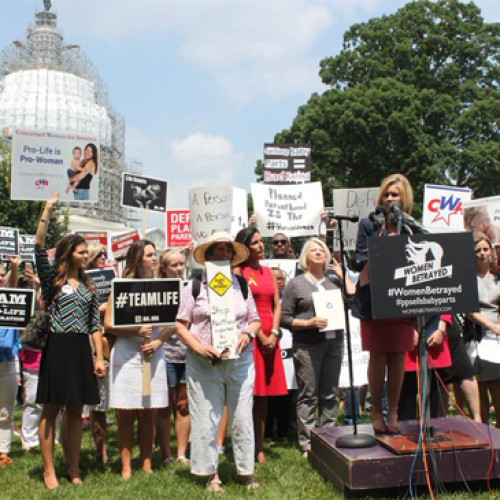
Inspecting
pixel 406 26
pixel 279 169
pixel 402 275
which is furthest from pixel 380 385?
pixel 406 26

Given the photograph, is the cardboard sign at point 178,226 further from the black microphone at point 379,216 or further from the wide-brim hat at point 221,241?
the black microphone at point 379,216

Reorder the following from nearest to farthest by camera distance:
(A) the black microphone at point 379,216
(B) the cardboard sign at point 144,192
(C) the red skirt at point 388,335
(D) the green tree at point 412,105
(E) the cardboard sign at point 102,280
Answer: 1. (A) the black microphone at point 379,216
2. (C) the red skirt at point 388,335
3. (E) the cardboard sign at point 102,280
4. (B) the cardboard sign at point 144,192
5. (D) the green tree at point 412,105

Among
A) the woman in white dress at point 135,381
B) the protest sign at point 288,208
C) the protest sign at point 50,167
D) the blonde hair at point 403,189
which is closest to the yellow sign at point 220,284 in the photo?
the woman in white dress at point 135,381

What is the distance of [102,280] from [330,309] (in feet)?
9.08

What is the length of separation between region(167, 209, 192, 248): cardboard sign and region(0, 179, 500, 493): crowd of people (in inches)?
228

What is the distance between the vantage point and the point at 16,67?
3792 inches

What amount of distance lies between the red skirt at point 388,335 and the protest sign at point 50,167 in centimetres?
569

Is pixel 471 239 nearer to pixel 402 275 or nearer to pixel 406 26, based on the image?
pixel 402 275

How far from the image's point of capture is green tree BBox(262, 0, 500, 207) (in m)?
35.0

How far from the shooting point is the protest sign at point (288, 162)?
15.8 metres

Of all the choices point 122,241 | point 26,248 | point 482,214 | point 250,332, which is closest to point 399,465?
point 250,332

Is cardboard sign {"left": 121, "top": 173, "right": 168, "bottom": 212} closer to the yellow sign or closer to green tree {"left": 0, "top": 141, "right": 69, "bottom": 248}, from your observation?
the yellow sign

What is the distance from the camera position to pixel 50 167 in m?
9.80

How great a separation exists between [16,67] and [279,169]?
90.9 metres
